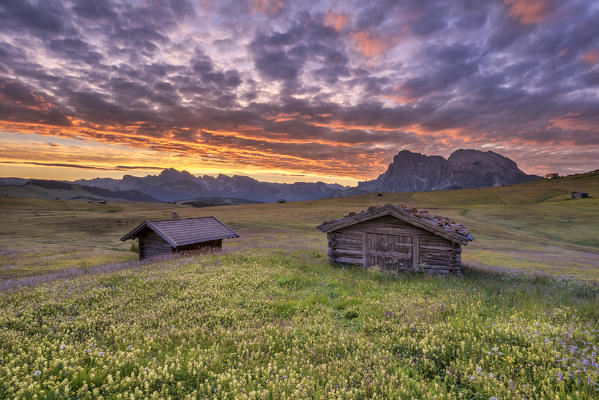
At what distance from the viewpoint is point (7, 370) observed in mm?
4855

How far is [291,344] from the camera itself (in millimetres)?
6719

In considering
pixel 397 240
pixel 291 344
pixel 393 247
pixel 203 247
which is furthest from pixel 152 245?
pixel 291 344

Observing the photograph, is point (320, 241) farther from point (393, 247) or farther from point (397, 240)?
point (397, 240)

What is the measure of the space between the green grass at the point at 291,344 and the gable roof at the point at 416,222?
18.0ft

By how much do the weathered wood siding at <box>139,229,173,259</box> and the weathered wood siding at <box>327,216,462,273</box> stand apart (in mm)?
18178

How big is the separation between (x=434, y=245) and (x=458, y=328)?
11715mm

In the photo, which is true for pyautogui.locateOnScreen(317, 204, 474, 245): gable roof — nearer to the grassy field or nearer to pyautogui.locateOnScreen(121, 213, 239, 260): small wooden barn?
the grassy field

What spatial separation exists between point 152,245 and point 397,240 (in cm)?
2523

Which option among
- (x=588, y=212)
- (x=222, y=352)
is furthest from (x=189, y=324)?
(x=588, y=212)

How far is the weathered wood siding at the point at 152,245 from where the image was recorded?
2804 cm

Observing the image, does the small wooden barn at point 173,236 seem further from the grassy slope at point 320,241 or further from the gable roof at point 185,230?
the grassy slope at point 320,241

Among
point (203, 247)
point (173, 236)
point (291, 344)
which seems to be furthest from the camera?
point (203, 247)

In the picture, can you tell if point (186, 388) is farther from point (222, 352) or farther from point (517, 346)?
point (517, 346)

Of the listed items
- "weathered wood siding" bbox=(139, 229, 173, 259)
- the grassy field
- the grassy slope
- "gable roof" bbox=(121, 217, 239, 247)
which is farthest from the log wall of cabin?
the grassy field
